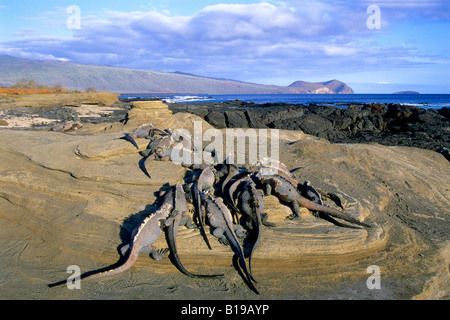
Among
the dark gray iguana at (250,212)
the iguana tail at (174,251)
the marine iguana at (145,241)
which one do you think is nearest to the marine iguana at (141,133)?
the marine iguana at (145,241)

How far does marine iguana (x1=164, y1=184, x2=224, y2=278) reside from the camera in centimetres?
404

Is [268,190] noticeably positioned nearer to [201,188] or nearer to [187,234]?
[201,188]

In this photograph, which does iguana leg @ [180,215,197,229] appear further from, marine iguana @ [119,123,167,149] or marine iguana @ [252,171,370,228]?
marine iguana @ [119,123,167,149]

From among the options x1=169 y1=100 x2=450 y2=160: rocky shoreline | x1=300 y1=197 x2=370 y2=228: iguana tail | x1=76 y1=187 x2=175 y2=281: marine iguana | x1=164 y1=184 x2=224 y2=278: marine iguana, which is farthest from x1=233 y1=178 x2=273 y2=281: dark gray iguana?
x1=169 y1=100 x2=450 y2=160: rocky shoreline

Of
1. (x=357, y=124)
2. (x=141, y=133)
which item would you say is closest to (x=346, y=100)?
(x=357, y=124)

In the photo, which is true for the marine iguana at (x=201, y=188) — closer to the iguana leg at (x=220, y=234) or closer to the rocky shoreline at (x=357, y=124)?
the iguana leg at (x=220, y=234)

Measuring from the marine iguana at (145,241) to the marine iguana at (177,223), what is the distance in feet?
0.38

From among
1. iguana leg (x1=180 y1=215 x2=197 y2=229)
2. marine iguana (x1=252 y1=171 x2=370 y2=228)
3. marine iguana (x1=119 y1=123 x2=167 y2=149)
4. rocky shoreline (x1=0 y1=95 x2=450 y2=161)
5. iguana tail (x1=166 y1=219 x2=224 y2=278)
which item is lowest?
iguana tail (x1=166 y1=219 x2=224 y2=278)

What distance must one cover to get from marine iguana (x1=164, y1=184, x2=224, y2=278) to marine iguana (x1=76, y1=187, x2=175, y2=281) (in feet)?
0.38

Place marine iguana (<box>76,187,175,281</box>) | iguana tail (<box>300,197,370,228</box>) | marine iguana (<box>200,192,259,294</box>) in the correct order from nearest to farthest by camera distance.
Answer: marine iguana (<box>76,187,175,281</box>), marine iguana (<box>200,192,259,294</box>), iguana tail (<box>300,197,370,228</box>)

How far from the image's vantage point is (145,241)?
4.19 m

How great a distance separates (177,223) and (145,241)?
56 cm

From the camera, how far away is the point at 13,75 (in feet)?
282

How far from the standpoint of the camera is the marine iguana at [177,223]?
4035mm
